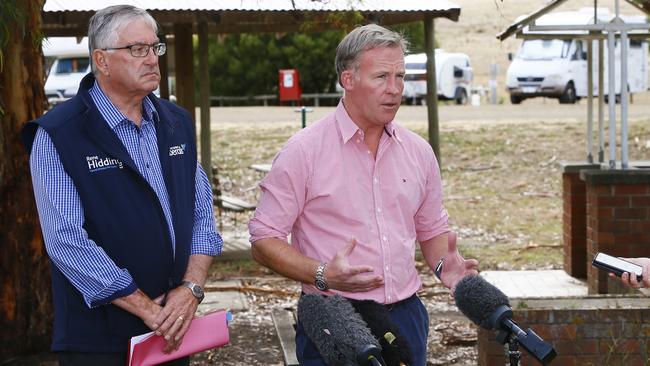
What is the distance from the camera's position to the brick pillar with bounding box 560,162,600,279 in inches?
435

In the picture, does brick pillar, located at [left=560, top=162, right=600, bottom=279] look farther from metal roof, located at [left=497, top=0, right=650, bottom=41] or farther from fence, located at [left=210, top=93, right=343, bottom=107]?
fence, located at [left=210, top=93, right=343, bottom=107]

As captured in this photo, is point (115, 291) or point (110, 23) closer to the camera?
point (115, 291)

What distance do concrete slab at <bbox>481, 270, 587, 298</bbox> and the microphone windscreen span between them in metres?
6.61

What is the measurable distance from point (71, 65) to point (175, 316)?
30101 mm

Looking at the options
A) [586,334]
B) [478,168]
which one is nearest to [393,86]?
[586,334]

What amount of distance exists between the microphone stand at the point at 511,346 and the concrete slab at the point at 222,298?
6.69 meters

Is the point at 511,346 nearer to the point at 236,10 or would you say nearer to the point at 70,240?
the point at 70,240

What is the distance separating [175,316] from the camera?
4.00m

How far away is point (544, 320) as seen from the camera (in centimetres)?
603

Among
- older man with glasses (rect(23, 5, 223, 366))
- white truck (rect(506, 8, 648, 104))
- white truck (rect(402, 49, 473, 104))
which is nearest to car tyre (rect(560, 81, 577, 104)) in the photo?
white truck (rect(506, 8, 648, 104))

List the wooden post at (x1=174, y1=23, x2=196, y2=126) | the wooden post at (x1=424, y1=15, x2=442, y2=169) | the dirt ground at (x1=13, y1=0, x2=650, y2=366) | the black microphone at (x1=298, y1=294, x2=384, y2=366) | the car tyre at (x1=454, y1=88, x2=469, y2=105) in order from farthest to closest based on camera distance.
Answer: the car tyre at (x1=454, y1=88, x2=469, y2=105) < the wooden post at (x1=174, y1=23, x2=196, y2=126) < the wooden post at (x1=424, y1=15, x2=442, y2=169) < the dirt ground at (x1=13, y1=0, x2=650, y2=366) < the black microphone at (x1=298, y1=294, x2=384, y2=366)

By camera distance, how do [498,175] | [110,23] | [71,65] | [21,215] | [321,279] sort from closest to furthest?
[321,279], [110,23], [21,215], [498,175], [71,65]

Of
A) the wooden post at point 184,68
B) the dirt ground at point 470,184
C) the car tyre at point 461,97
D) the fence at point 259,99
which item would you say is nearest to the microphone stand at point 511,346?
the dirt ground at point 470,184

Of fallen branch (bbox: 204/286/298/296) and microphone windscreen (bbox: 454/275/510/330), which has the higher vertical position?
microphone windscreen (bbox: 454/275/510/330)
